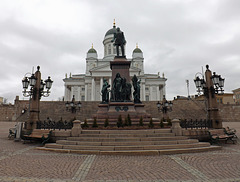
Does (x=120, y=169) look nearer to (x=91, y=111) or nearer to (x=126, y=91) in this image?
(x=126, y=91)

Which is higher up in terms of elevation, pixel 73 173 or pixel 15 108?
pixel 15 108

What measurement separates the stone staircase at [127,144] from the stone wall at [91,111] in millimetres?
24038

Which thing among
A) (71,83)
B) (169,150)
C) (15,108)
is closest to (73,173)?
(169,150)

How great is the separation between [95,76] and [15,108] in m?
27.2

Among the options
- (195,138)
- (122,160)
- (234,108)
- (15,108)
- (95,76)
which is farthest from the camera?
(95,76)

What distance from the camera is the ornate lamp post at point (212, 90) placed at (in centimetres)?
1140

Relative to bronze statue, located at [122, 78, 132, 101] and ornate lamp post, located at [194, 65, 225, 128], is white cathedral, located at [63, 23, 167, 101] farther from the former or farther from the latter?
ornate lamp post, located at [194, 65, 225, 128]

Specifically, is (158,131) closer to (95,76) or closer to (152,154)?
(152,154)

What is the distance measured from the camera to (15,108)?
3753cm

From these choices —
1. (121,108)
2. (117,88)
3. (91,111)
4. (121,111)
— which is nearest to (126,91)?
(117,88)

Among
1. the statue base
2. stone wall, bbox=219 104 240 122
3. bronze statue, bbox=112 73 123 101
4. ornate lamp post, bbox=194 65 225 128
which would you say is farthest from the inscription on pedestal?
stone wall, bbox=219 104 240 122

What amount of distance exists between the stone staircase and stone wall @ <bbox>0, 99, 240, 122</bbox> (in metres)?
24.0

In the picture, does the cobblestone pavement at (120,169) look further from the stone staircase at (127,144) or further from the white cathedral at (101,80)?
the white cathedral at (101,80)

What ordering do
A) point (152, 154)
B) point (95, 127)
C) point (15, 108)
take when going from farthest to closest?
point (15, 108)
point (95, 127)
point (152, 154)
